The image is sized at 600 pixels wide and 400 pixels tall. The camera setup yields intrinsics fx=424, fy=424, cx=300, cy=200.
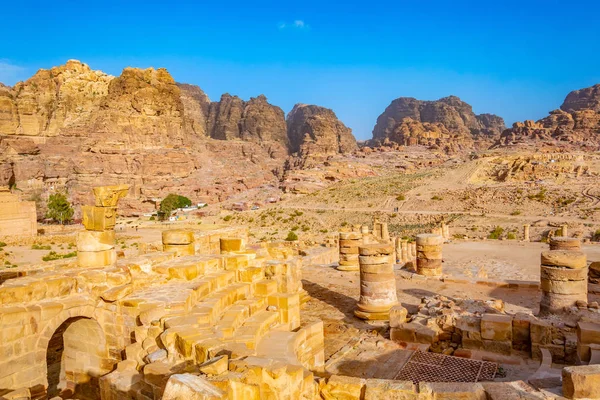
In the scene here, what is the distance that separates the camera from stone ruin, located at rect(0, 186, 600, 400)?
4484mm

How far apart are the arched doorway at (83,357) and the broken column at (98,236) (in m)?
1.25

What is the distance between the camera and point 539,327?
7602mm

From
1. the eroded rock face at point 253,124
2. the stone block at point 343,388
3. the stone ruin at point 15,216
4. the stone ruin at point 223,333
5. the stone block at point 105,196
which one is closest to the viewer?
the stone ruin at point 223,333

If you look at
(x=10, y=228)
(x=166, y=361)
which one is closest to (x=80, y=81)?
(x=10, y=228)

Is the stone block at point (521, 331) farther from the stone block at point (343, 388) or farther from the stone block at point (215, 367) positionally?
the stone block at point (215, 367)

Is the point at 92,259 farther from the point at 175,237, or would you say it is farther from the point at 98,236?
the point at 175,237

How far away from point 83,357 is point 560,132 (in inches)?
3776

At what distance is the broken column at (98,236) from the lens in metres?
7.83

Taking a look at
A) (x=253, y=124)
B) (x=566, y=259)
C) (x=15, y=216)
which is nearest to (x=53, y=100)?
(x=253, y=124)

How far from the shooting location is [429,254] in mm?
14359

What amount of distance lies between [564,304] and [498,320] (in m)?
2.28

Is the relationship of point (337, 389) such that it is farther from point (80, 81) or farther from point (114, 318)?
point (80, 81)

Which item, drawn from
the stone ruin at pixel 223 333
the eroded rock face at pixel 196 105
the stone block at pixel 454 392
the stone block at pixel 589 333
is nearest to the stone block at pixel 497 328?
the stone ruin at pixel 223 333

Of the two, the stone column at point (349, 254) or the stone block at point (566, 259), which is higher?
the stone block at point (566, 259)
